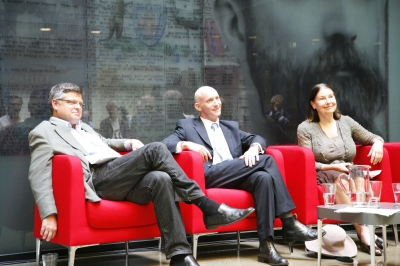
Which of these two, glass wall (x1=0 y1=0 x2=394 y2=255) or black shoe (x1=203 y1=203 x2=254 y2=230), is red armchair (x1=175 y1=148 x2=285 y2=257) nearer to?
black shoe (x1=203 y1=203 x2=254 y2=230)

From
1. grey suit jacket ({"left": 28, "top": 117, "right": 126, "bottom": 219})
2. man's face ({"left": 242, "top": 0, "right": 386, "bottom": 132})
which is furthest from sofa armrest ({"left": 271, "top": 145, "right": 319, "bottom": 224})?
grey suit jacket ({"left": 28, "top": 117, "right": 126, "bottom": 219})

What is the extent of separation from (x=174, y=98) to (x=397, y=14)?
2.79 m

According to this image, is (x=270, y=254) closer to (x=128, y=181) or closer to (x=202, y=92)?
(x=128, y=181)

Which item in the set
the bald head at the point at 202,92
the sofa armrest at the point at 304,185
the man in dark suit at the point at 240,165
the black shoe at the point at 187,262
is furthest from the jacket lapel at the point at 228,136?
the black shoe at the point at 187,262

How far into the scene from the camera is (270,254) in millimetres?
4637

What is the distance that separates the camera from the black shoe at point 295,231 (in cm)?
472

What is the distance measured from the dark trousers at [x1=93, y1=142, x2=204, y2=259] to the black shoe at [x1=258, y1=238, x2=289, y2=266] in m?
0.68

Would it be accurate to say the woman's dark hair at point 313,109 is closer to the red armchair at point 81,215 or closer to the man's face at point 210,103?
the man's face at point 210,103

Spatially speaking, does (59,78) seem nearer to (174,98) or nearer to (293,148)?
(174,98)

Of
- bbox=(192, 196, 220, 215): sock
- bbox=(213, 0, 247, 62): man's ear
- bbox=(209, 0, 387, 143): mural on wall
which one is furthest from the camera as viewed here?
bbox=(209, 0, 387, 143): mural on wall

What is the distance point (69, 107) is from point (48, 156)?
498 mm

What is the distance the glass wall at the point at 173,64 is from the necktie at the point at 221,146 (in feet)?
1.73

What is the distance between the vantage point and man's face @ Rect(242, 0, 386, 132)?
619 cm

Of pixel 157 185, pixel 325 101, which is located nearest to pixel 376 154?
pixel 325 101
